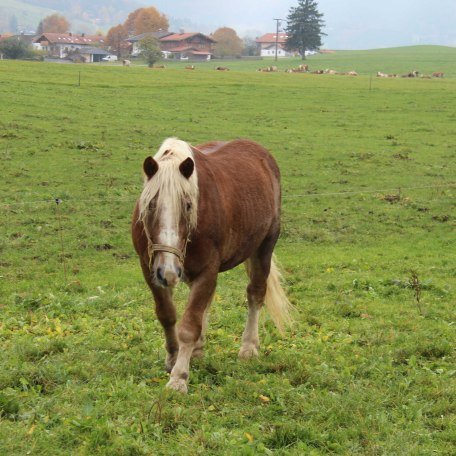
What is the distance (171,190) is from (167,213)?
0.18 m

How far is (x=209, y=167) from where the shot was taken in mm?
6230

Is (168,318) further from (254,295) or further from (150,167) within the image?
(150,167)

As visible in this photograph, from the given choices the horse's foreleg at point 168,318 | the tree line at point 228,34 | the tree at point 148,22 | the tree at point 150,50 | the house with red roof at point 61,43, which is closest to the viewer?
the horse's foreleg at point 168,318

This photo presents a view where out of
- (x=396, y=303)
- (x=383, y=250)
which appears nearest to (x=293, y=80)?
(x=383, y=250)

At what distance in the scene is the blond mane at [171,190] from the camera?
5.18 metres

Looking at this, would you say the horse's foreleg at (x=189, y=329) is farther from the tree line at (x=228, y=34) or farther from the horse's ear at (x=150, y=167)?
the tree line at (x=228, y=34)

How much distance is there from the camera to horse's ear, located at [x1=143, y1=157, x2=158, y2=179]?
5.22m

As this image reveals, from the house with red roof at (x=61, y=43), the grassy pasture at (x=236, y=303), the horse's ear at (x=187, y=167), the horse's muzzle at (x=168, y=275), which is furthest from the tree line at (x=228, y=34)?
the horse's muzzle at (x=168, y=275)

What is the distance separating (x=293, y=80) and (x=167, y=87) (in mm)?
13285

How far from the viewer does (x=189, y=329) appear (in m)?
5.67

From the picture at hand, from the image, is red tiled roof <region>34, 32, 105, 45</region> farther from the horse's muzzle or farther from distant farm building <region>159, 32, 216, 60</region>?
the horse's muzzle

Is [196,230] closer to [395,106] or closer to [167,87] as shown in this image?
[395,106]

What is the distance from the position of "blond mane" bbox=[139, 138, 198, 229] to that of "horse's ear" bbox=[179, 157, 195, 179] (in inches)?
1.2

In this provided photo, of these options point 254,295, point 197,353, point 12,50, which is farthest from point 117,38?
point 197,353
